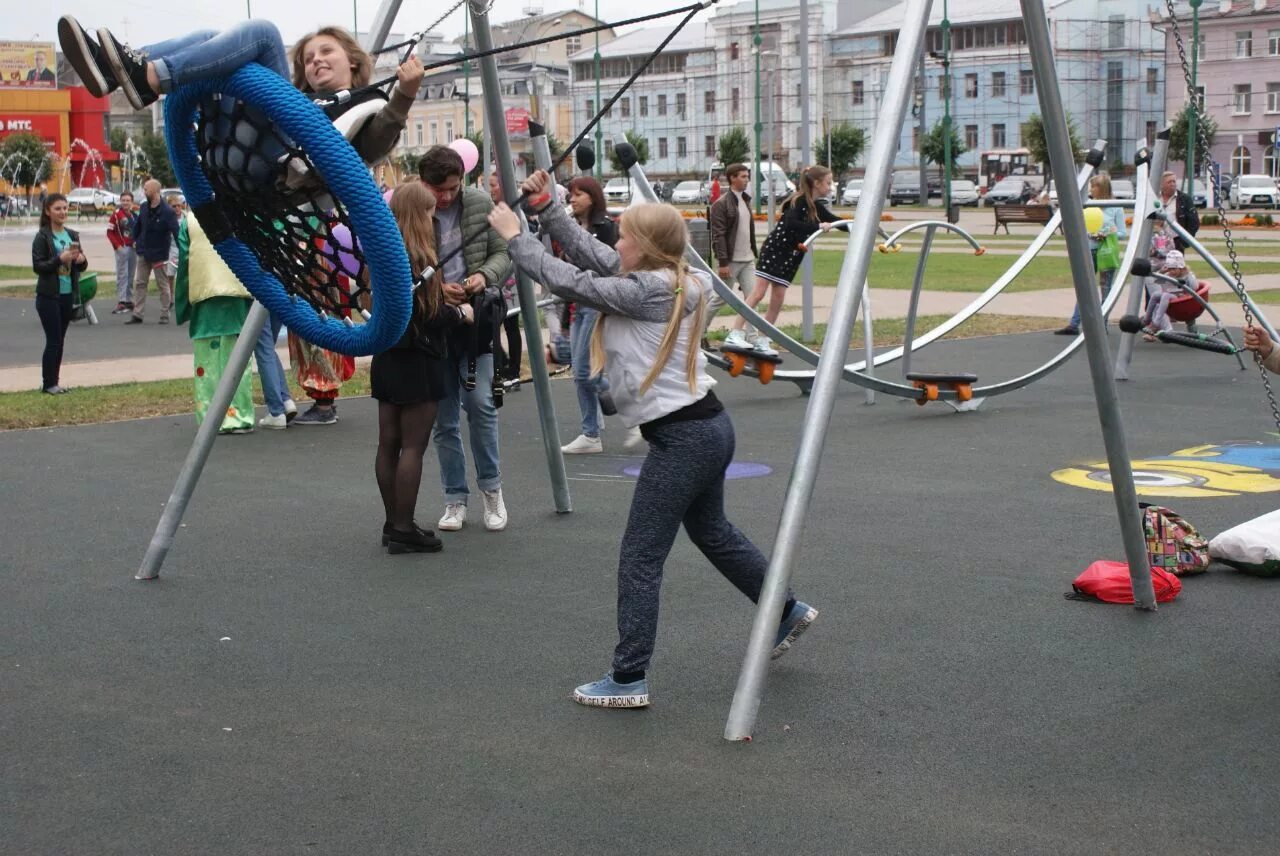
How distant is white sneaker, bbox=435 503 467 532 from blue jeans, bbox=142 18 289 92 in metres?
3.38

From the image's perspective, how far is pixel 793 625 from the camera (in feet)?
16.9

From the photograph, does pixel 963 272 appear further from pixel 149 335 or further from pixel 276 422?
pixel 276 422

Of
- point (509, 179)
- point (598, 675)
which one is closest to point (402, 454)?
point (509, 179)

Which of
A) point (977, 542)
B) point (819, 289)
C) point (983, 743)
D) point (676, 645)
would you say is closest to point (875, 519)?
point (977, 542)

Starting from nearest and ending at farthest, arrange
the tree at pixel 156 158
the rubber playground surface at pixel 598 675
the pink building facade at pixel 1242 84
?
1. the rubber playground surface at pixel 598 675
2. the pink building facade at pixel 1242 84
3. the tree at pixel 156 158

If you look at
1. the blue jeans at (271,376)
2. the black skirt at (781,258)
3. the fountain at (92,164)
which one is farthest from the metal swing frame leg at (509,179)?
the fountain at (92,164)

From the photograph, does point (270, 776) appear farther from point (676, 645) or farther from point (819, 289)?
point (819, 289)

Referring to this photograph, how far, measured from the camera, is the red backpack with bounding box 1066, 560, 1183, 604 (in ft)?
19.5

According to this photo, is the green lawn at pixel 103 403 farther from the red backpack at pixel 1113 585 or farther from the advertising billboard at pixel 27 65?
the advertising billboard at pixel 27 65

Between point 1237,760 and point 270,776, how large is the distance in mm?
2707

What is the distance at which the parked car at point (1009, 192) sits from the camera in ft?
208

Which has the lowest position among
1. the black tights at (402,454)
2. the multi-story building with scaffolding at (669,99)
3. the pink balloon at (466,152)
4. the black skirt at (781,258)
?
the black tights at (402,454)

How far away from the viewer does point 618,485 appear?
866cm

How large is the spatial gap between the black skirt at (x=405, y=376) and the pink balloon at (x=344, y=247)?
61.3 inches
